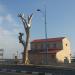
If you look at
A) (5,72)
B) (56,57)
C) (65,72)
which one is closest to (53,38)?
(56,57)

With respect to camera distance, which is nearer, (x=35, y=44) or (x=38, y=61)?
(x=38, y=61)

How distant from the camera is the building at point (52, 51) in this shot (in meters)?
67.1

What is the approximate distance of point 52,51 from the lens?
68.5 metres

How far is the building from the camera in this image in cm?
6706

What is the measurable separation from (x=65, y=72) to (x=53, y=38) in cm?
5682

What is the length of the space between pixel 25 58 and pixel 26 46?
3.04 meters

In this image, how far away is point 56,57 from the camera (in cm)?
6631

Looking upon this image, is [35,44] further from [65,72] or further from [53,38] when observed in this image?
[65,72]

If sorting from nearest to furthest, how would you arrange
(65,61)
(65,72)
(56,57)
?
(65,72) → (56,57) → (65,61)

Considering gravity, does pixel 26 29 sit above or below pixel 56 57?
above

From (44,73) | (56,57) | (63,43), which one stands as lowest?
(44,73)

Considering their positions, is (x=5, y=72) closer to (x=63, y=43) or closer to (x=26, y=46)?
(x=26, y=46)

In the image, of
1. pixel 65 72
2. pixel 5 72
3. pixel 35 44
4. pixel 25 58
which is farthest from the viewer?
pixel 35 44

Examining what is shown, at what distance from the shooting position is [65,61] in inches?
2803
